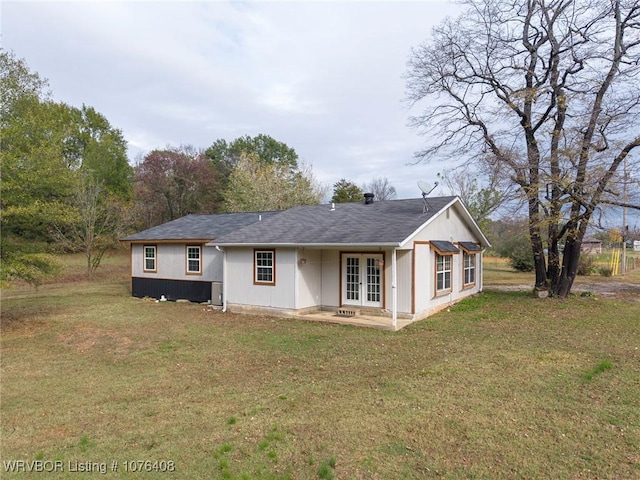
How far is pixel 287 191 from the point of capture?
30.3 m

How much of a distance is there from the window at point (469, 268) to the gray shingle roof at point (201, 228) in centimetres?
821

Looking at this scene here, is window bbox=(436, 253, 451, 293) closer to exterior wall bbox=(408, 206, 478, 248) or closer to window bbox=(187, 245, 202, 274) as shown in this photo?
exterior wall bbox=(408, 206, 478, 248)

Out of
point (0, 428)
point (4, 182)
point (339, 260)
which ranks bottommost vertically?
point (0, 428)

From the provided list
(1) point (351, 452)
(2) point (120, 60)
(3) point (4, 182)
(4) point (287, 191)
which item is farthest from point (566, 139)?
(4) point (287, 191)

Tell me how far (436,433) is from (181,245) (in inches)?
532

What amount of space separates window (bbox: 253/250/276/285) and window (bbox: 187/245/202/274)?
3779 mm

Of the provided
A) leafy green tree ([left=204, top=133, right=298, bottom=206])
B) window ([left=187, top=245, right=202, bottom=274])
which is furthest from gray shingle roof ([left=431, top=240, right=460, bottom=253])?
leafy green tree ([left=204, top=133, right=298, bottom=206])

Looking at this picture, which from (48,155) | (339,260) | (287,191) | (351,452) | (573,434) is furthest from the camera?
(287,191)

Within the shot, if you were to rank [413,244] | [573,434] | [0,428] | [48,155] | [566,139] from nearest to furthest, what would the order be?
[573,434] → [0,428] → [48,155] → [413,244] → [566,139]

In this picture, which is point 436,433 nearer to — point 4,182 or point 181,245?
point 4,182

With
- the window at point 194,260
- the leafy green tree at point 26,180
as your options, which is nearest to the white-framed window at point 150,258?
the window at point 194,260

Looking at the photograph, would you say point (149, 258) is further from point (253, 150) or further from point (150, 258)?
point (253, 150)

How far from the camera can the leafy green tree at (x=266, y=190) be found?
2978cm

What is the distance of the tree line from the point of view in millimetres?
9367
